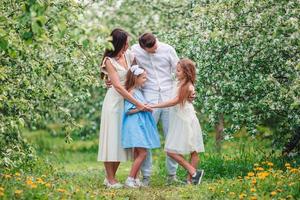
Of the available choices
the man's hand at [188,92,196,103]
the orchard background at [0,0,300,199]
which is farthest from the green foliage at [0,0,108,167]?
the man's hand at [188,92,196,103]

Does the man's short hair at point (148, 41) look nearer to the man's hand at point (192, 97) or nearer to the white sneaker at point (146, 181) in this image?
the man's hand at point (192, 97)

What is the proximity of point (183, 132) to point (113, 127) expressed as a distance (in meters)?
1.02

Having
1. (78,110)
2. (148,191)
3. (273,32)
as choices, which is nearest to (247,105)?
(273,32)

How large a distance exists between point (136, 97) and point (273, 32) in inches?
84.8

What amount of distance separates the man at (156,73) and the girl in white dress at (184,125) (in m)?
0.18

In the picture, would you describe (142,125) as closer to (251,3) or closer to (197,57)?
(197,57)

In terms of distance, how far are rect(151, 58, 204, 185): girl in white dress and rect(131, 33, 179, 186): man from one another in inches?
7.2

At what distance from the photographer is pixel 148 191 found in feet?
30.7

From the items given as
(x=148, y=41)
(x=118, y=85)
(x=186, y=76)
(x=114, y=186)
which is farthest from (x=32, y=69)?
(x=186, y=76)

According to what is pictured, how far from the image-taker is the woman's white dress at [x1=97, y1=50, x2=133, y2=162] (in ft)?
32.2

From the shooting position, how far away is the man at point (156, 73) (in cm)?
1005

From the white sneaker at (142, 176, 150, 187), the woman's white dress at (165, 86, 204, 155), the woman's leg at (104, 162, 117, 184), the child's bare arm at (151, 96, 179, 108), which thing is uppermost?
the child's bare arm at (151, 96, 179, 108)

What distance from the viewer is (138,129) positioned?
975 cm

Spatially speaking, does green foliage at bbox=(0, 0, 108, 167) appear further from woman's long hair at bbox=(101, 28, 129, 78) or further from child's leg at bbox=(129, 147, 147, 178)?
child's leg at bbox=(129, 147, 147, 178)
